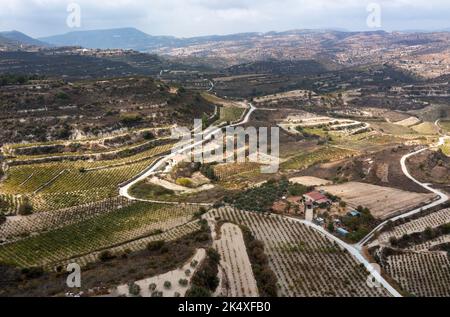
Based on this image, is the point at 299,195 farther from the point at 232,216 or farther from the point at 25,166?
the point at 25,166

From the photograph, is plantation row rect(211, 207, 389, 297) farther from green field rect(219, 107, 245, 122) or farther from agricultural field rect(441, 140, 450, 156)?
green field rect(219, 107, 245, 122)

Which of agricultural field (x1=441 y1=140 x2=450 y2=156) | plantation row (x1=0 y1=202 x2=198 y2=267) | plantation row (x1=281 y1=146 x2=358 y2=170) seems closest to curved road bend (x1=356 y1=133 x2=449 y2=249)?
plantation row (x1=281 y1=146 x2=358 y2=170)

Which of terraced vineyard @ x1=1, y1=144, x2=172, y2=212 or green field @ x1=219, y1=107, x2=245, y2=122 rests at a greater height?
green field @ x1=219, y1=107, x2=245, y2=122

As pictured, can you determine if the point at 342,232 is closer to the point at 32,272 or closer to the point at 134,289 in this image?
the point at 134,289

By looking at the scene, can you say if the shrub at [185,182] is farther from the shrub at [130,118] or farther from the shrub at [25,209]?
the shrub at [130,118]

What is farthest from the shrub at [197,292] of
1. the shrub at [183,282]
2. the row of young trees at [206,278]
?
the shrub at [183,282]

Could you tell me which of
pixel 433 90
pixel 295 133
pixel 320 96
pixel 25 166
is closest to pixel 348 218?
pixel 25 166
